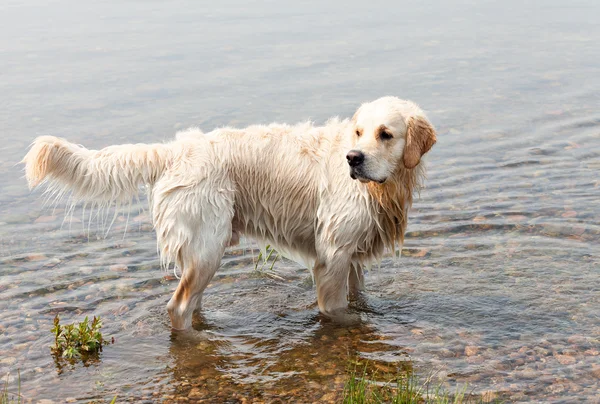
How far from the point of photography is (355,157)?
525cm

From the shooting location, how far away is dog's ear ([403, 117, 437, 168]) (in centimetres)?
543

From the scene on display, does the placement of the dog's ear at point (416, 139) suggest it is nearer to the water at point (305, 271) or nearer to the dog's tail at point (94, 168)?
the water at point (305, 271)

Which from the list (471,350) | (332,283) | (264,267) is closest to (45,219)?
(264,267)

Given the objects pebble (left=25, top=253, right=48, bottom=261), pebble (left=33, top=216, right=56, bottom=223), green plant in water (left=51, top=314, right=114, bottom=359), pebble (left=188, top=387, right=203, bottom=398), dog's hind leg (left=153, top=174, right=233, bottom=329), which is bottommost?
pebble (left=188, top=387, right=203, bottom=398)

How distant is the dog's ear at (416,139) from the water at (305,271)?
1.40 metres

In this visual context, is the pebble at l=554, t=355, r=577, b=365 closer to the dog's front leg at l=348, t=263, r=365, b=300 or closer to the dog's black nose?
the dog's front leg at l=348, t=263, r=365, b=300

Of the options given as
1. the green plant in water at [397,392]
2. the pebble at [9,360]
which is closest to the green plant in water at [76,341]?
the pebble at [9,360]

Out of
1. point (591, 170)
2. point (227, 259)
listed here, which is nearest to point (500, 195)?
point (591, 170)

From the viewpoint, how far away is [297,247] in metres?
6.08

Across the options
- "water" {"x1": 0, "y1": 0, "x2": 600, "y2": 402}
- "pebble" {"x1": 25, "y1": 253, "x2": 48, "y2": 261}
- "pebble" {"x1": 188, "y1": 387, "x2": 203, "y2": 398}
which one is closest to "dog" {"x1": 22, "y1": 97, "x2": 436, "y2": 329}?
"water" {"x1": 0, "y1": 0, "x2": 600, "y2": 402}

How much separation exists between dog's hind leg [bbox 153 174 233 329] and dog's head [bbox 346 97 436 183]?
3.44 ft

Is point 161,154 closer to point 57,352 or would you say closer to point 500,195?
point 57,352

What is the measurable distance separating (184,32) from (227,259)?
10.9m

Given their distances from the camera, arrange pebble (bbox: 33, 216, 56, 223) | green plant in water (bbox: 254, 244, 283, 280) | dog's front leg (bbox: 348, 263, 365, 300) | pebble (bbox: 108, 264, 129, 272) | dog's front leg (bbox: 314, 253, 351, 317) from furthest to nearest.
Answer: pebble (bbox: 33, 216, 56, 223) < pebble (bbox: 108, 264, 129, 272) < green plant in water (bbox: 254, 244, 283, 280) < dog's front leg (bbox: 348, 263, 365, 300) < dog's front leg (bbox: 314, 253, 351, 317)
